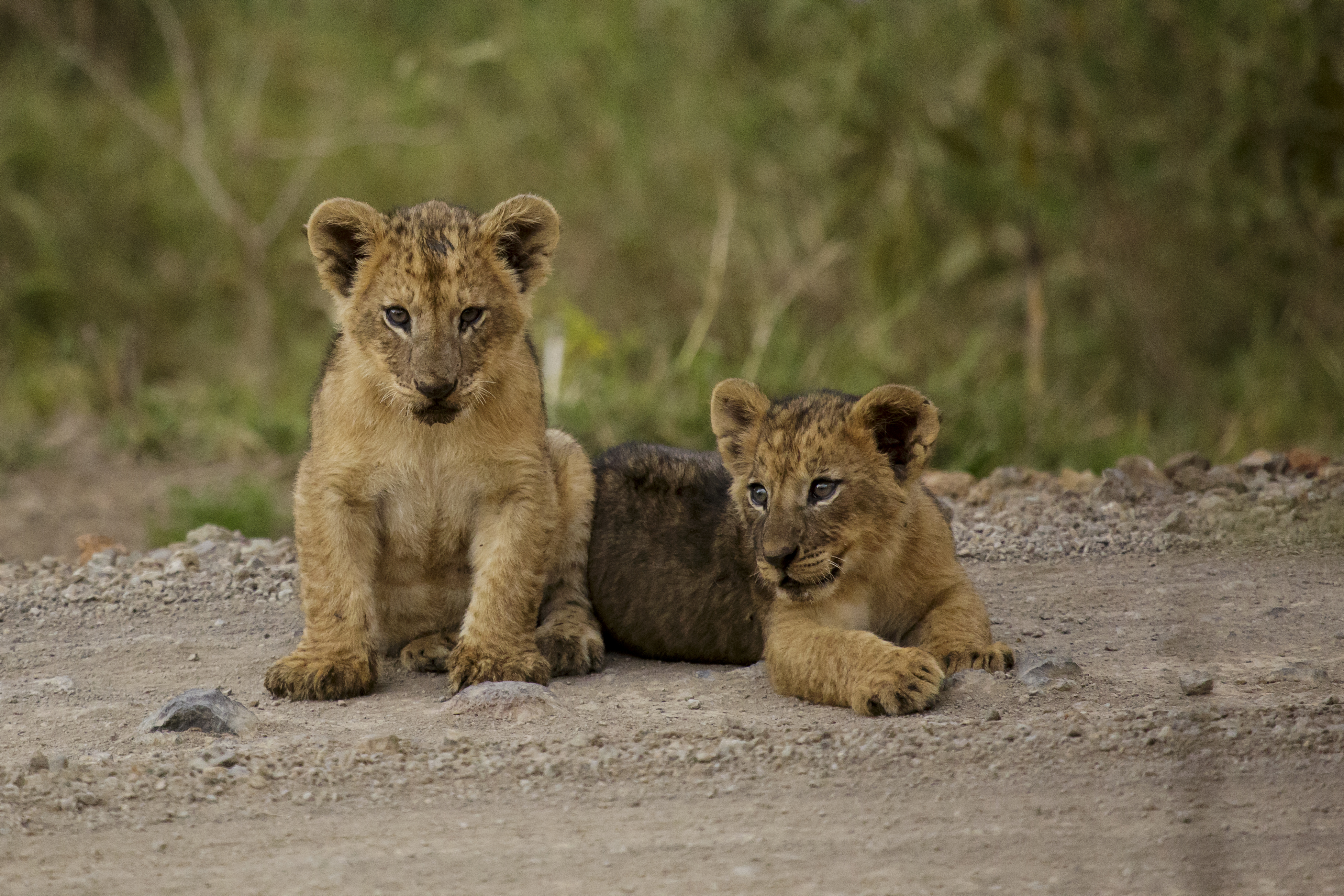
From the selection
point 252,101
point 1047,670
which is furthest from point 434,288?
point 252,101

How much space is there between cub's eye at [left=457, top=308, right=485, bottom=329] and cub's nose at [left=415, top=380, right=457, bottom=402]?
10.5 inches

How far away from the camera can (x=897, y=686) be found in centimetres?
444

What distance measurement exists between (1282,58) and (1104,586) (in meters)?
4.43

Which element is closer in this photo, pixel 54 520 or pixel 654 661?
pixel 654 661

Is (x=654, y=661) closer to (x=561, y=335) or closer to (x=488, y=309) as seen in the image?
(x=488, y=309)

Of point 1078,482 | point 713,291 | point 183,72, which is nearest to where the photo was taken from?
point 1078,482

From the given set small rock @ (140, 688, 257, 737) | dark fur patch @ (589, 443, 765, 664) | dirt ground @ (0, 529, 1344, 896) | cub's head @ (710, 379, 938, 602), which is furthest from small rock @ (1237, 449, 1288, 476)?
small rock @ (140, 688, 257, 737)

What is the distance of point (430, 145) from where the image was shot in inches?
494

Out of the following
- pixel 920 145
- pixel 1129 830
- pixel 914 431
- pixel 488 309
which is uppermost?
pixel 920 145

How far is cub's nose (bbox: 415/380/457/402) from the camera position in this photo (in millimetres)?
4719

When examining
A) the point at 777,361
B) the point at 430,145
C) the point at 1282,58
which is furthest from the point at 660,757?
the point at 430,145

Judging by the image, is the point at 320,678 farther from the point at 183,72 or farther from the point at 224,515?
the point at 183,72

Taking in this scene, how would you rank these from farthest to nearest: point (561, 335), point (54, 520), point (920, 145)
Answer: point (920, 145), point (561, 335), point (54, 520)

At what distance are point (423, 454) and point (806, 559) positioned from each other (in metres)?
1.28
